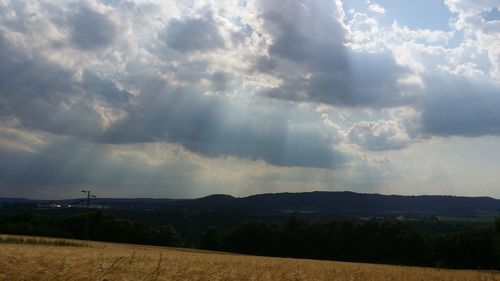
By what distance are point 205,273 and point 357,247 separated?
85.6m

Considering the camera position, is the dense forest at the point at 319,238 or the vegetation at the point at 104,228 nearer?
the dense forest at the point at 319,238

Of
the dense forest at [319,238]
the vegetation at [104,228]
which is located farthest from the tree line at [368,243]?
the vegetation at [104,228]

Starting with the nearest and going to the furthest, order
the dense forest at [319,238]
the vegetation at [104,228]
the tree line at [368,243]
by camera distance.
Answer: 1. the tree line at [368,243]
2. the dense forest at [319,238]
3. the vegetation at [104,228]

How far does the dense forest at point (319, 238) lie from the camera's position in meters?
93.1

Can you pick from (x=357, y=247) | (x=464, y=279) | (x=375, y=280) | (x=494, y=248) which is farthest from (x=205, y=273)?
(x=357, y=247)

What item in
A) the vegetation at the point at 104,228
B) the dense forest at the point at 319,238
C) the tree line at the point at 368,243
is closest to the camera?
the tree line at the point at 368,243

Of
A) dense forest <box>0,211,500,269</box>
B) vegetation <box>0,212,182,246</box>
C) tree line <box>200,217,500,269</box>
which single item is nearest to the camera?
tree line <box>200,217,500,269</box>

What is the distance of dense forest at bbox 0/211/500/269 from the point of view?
93125mm

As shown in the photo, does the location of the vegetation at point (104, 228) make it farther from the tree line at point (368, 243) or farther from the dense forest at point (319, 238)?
the tree line at point (368, 243)

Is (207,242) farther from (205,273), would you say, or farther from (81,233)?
(205,273)

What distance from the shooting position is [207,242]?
119375 millimetres

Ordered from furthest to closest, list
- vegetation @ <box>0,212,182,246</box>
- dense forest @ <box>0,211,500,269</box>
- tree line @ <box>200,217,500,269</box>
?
1. vegetation @ <box>0,212,182,246</box>
2. dense forest @ <box>0,211,500,269</box>
3. tree line @ <box>200,217,500,269</box>

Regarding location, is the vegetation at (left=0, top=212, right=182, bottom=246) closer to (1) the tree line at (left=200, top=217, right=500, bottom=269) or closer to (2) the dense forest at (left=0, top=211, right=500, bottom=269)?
(2) the dense forest at (left=0, top=211, right=500, bottom=269)

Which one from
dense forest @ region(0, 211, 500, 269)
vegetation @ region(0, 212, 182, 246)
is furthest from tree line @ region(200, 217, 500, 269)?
vegetation @ region(0, 212, 182, 246)
